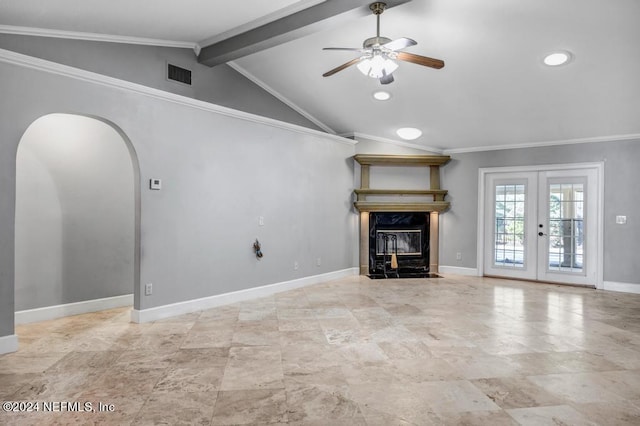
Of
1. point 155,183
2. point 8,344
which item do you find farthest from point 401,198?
point 8,344

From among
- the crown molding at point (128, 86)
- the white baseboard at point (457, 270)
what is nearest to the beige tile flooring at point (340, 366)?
the white baseboard at point (457, 270)

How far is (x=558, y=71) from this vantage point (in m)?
4.40

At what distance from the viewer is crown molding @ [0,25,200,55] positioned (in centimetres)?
354

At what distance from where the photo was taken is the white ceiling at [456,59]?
3.51 m

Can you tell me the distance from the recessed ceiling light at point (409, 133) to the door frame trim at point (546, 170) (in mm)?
1414

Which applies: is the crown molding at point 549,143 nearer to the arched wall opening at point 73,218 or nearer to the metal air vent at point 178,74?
the metal air vent at point 178,74

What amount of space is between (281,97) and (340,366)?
4.37m

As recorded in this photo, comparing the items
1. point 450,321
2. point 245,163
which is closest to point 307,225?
point 245,163

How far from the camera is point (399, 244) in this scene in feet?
24.3

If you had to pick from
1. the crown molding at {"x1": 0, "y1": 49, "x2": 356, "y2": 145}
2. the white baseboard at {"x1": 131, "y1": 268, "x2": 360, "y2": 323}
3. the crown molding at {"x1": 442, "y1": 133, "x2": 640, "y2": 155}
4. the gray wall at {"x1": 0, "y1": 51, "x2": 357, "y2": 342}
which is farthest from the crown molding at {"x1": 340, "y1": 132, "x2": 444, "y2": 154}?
the white baseboard at {"x1": 131, "y1": 268, "x2": 360, "y2": 323}

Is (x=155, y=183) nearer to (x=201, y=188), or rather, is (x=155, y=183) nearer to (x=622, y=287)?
(x=201, y=188)

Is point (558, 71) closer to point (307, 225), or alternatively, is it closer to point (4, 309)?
point (307, 225)

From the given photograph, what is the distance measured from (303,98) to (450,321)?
3856 millimetres

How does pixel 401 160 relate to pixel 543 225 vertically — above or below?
above
